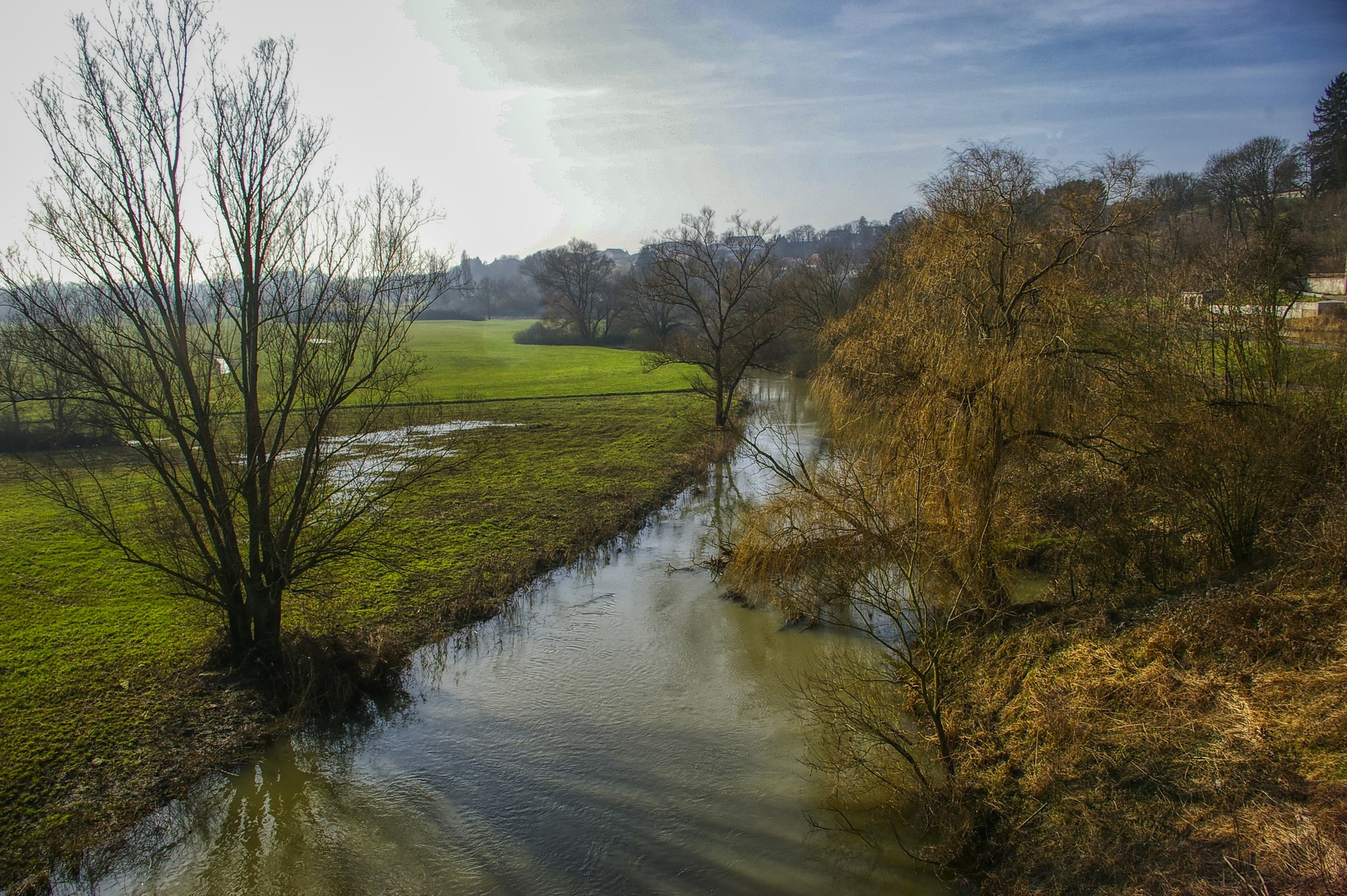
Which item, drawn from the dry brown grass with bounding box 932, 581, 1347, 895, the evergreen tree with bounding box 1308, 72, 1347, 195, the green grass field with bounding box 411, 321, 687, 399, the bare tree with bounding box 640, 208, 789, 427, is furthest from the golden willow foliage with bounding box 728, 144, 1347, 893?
the evergreen tree with bounding box 1308, 72, 1347, 195

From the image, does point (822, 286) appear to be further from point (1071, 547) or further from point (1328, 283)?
point (1071, 547)

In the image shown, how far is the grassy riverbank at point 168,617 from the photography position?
876 cm

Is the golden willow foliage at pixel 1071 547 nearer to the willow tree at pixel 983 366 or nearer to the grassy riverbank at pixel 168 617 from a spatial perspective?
the willow tree at pixel 983 366

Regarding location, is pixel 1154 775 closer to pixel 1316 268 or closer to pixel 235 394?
pixel 235 394

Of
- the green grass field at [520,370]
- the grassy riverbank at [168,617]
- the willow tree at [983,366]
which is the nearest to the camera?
the grassy riverbank at [168,617]

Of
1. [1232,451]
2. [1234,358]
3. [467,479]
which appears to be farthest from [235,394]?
[1234,358]

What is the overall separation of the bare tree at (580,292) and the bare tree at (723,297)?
4578 centimetres

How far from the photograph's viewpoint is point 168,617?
1276 centimetres

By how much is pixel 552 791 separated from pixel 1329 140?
70831mm

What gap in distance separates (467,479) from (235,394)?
12609mm

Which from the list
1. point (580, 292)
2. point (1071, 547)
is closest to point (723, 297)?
point (1071, 547)

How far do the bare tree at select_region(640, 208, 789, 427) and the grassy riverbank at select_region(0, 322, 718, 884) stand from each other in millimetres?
6601

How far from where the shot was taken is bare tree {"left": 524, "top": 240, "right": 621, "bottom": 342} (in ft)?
265

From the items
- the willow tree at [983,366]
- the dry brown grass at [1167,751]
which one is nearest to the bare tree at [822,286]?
the willow tree at [983,366]
